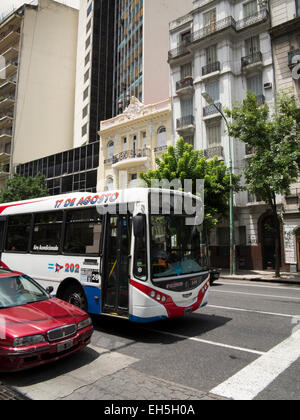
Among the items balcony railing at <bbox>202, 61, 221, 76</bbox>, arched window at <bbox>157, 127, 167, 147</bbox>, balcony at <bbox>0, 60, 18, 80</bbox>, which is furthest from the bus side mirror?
balcony at <bbox>0, 60, 18, 80</bbox>

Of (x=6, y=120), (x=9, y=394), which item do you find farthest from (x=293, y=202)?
(x=6, y=120)

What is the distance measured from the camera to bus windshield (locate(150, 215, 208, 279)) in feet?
20.6

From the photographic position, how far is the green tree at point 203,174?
20516 millimetres

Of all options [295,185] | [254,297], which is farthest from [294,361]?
[295,185]

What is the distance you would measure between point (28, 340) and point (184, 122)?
82.7ft

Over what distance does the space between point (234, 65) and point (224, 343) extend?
25176 millimetres

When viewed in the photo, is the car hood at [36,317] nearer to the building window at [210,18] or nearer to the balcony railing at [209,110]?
the balcony railing at [209,110]

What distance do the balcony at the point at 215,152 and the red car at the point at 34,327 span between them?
21.3 metres

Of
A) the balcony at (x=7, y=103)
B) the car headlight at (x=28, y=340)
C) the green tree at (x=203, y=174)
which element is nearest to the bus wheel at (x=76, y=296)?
the car headlight at (x=28, y=340)

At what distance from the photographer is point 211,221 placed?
66.6 feet

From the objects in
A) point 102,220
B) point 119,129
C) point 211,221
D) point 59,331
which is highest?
point 119,129

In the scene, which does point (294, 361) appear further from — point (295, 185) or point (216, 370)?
point (295, 185)

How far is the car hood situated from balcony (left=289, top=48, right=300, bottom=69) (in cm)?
2385

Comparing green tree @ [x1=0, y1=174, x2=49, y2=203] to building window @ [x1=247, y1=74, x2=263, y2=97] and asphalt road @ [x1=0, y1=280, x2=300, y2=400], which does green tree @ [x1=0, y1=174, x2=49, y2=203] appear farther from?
asphalt road @ [x1=0, y1=280, x2=300, y2=400]
